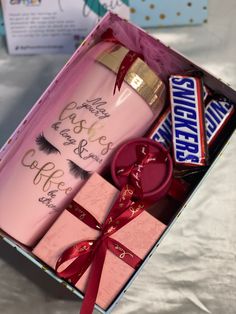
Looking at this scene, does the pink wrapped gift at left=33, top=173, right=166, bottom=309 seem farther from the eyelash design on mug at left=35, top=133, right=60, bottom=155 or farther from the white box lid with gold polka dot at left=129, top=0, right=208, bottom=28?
the white box lid with gold polka dot at left=129, top=0, right=208, bottom=28

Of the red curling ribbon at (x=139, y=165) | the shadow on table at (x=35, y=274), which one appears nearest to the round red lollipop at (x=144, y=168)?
the red curling ribbon at (x=139, y=165)

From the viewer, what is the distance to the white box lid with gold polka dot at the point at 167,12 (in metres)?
0.82

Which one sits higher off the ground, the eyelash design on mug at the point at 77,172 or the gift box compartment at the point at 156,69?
the gift box compartment at the point at 156,69

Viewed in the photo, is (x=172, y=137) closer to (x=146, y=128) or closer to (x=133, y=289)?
(x=146, y=128)

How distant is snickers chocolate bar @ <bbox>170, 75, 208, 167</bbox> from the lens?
2.21ft

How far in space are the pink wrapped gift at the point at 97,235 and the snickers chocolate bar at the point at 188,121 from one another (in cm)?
9

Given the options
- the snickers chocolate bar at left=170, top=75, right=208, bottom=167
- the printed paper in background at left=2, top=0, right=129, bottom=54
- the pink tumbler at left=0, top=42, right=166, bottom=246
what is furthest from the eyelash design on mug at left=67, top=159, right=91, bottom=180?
the printed paper in background at left=2, top=0, right=129, bottom=54

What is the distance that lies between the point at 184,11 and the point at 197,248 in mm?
339

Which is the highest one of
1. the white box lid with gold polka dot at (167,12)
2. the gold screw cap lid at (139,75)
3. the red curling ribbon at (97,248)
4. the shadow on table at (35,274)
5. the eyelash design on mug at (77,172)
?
the white box lid with gold polka dot at (167,12)

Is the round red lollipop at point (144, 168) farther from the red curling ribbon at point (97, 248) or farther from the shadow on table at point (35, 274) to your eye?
the shadow on table at point (35, 274)

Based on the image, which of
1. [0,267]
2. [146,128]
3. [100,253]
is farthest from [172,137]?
[0,267]

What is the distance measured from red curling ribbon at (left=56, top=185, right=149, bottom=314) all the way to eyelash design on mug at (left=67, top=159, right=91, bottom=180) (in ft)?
0.11

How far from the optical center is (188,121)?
682mm

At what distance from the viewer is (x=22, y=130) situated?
2.27 ft
